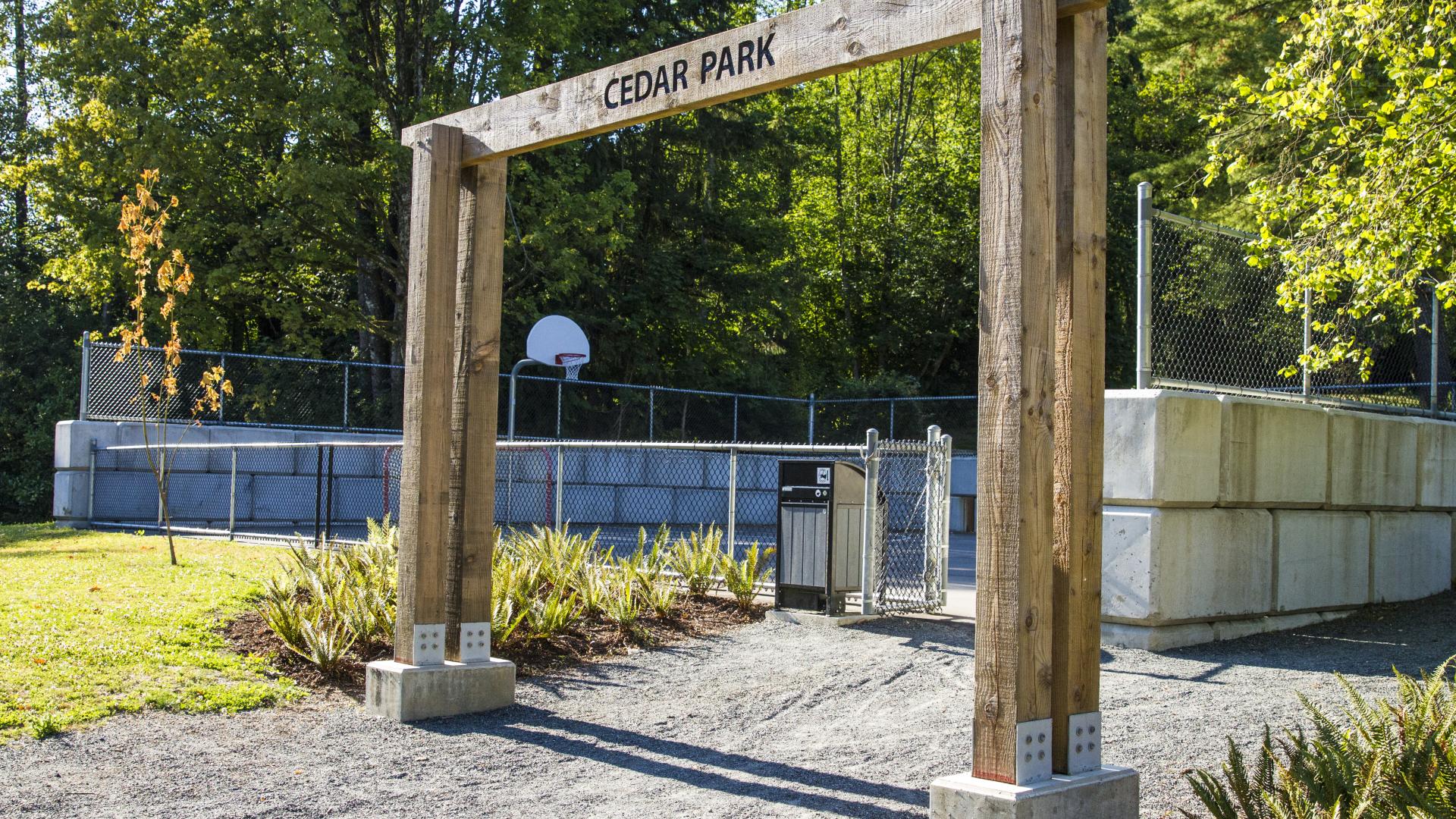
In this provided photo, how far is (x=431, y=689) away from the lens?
6641 millimetres

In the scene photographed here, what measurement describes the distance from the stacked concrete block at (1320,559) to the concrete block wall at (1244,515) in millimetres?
13

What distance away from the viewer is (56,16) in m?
25.3

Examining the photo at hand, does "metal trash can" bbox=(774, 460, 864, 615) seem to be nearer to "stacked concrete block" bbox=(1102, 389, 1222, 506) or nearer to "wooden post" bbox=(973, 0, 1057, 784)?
"stacked concrete block" bbox=(1102, 389, 1222, 506)

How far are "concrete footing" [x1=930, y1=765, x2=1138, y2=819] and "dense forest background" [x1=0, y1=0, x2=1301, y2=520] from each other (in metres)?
18.9

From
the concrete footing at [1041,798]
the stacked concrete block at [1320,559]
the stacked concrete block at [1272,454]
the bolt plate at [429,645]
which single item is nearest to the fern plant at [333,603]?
the bolt plate at [429,645]

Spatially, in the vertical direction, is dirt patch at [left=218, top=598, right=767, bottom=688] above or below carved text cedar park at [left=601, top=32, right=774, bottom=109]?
below

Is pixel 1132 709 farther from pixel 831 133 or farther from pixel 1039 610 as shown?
pixel 831 133

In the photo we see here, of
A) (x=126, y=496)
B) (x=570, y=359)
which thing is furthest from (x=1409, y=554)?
(x=126, y=496)

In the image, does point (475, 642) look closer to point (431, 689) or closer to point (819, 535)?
point (431, 689)

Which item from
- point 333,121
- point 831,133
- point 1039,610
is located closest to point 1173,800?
point 1039,610

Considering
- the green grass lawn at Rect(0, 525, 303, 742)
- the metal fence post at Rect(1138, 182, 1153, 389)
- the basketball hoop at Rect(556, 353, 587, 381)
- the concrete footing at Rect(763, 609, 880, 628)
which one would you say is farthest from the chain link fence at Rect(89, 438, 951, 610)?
the metal fence post at Rect(1138, 182, 1153, 389)

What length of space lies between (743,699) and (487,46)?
2200cm

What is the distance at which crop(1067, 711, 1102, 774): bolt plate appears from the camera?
4457 millimetres

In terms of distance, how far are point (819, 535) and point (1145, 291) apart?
9.99ft
